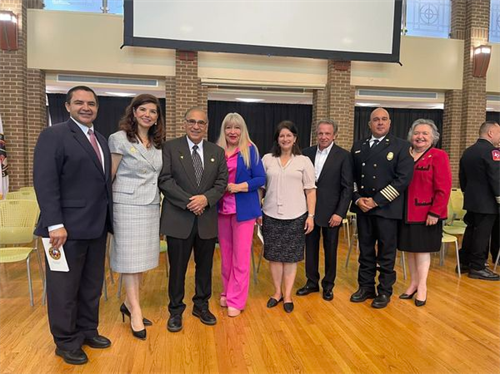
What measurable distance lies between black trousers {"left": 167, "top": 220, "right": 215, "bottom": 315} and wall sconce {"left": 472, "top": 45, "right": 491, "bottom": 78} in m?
7.39

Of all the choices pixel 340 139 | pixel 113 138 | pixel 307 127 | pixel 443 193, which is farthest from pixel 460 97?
pixel 113 138

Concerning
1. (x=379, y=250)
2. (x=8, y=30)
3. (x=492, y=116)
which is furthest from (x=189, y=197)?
(x=492, y=116)

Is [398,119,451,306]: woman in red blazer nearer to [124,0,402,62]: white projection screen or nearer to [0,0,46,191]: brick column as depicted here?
[124,0,402,62]: white projection screen

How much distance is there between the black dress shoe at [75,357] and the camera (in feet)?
7.55

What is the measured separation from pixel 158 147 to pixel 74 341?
1.38 metres

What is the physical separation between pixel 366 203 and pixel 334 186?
1.04 ft

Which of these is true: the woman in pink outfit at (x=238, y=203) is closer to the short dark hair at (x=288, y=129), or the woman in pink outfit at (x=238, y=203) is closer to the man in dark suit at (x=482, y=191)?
the short dark hair at (x=288, y=129)

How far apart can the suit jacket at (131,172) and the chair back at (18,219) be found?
5.37 feet

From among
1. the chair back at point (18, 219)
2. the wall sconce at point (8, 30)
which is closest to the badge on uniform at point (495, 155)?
the chair back at point (18, 219)

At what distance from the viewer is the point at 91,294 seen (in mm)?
2469

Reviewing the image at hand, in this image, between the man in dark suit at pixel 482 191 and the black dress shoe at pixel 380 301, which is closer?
the black dress shoe at pixel 380 301

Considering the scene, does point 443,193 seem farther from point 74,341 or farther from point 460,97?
point 460,97

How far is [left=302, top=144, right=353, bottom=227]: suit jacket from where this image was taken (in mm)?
3338

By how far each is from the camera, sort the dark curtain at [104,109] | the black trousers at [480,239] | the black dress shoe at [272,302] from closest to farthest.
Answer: the black dress shoe at [272,302] → the black trousers at [480,239] → the dark curtain at [104,109]
